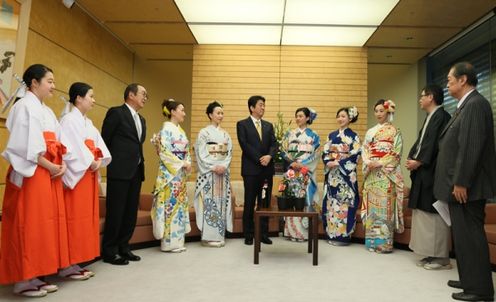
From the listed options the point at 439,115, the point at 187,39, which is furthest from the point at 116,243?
the point at 187,39

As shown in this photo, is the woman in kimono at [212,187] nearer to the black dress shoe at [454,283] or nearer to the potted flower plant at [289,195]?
the potted flower plant at [289,195]

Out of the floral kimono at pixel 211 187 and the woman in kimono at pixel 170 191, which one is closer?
the woman in kimono at pixel 170 191

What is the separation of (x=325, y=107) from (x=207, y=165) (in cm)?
289

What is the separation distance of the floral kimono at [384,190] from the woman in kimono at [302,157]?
65 cm

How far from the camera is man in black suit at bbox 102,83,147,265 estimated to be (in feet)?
11.2

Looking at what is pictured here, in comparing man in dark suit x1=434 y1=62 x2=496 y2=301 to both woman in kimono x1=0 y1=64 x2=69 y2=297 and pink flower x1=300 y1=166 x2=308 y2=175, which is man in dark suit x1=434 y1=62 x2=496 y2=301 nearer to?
pink flower x1=300 y1=166 x2=308 y2=175

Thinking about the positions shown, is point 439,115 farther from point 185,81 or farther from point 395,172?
point 185,81

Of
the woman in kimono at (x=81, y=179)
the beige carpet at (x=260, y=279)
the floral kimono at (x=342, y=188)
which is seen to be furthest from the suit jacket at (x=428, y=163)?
the woman in kimono at (x=81, y=179)

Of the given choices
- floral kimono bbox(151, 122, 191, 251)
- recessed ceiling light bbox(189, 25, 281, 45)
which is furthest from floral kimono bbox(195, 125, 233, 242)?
recessed ceiling light bbox(189, 25, 281, 45)

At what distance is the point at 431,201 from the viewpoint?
11.2 ft

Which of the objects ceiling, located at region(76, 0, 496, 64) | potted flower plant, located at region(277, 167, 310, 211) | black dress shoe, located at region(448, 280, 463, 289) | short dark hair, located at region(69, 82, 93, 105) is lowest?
black dress shoe, located at region(448, 280, 463, 289)

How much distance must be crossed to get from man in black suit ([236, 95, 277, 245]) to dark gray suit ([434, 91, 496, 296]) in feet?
6.83

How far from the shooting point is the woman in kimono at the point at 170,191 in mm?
3936

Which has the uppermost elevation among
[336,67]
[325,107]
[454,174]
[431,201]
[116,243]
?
[336,67]
